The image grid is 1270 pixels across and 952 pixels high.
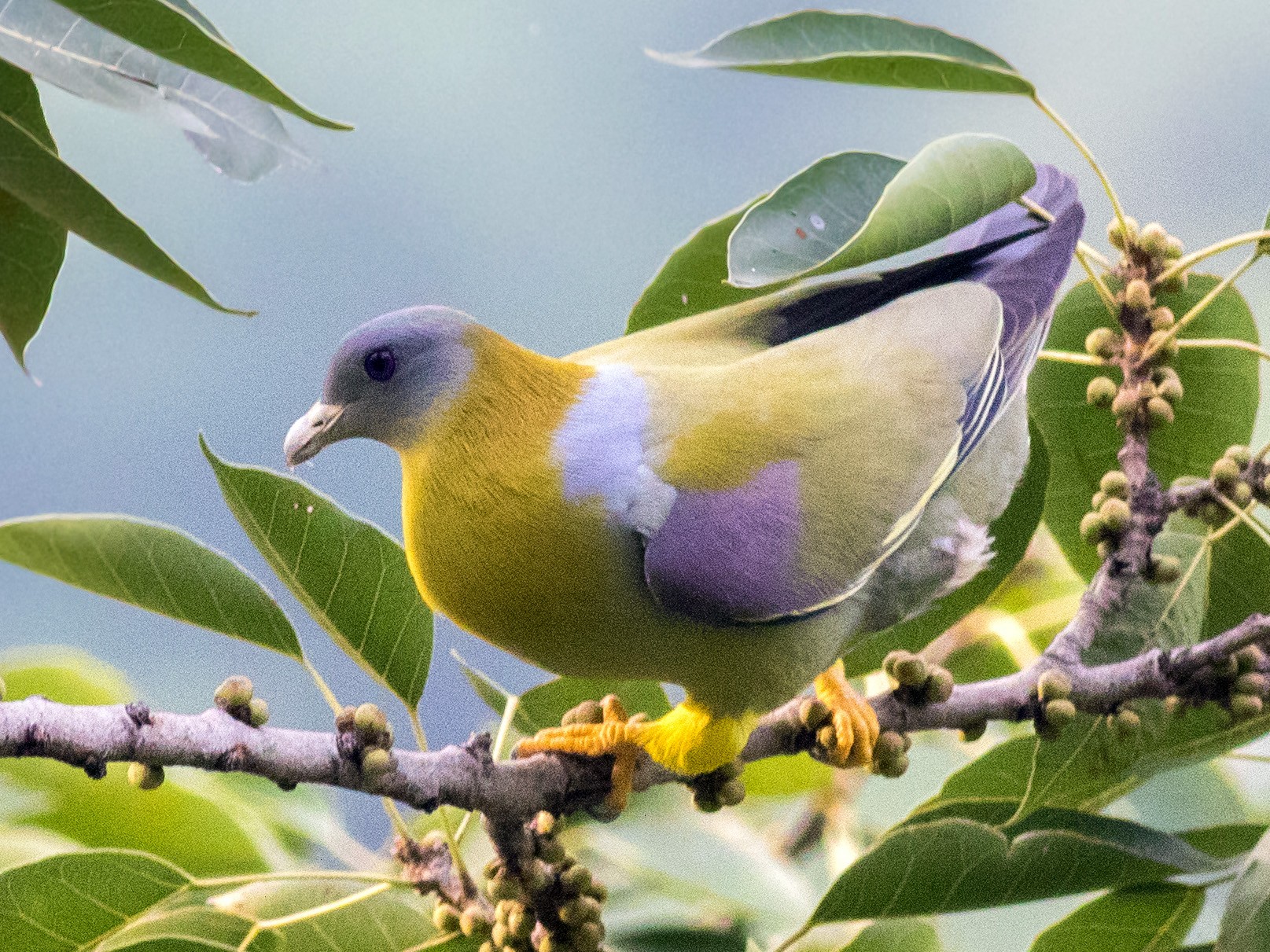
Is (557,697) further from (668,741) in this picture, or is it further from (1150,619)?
(1150,619)

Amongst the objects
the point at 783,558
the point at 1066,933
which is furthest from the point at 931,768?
the point at 783,558

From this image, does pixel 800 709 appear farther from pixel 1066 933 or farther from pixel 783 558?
pixel 1066 933

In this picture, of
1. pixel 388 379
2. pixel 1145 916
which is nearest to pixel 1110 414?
pixel 1145 916

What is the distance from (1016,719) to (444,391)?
62cm

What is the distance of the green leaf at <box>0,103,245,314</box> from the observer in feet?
2.46

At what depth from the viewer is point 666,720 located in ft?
3.83

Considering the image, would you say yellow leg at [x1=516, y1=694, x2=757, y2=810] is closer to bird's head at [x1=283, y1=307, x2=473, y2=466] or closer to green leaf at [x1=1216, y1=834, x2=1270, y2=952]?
bird's head at [x1=283, y1=307, x2=473, y2=466]

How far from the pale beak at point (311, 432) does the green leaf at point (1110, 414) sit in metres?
0.83

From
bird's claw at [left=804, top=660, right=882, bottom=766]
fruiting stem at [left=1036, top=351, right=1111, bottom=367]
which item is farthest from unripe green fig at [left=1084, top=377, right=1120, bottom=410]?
bird's claw at [left=804, top=660, right=882, bottom=766]

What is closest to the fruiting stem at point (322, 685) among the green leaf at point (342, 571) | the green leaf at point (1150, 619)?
the green leaf at point (342, 571)

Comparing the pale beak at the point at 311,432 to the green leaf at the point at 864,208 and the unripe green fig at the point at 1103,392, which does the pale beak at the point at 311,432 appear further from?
the unripe green fig at the point at 1103,392

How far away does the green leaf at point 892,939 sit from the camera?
1.32 metres

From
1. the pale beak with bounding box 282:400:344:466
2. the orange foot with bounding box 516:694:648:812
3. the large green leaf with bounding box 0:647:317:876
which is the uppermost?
the pale beak with bounding box 282:400:344:466

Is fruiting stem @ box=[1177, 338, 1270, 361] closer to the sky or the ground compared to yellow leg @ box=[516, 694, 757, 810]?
closer to the sky
